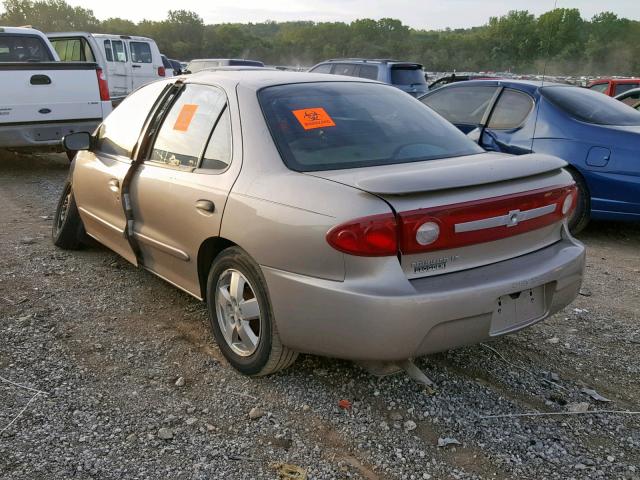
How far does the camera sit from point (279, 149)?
300 centimetres

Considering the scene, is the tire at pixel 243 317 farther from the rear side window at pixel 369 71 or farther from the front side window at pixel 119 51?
the front side window at pixel 119 51

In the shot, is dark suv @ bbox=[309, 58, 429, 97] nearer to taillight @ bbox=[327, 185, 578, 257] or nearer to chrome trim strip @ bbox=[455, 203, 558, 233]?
chrome trim strip @ bbox=[455, 203, 558, 233]

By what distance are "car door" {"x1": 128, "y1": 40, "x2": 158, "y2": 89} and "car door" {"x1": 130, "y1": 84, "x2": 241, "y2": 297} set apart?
47.4 ft

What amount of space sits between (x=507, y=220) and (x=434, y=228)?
429 millimetres

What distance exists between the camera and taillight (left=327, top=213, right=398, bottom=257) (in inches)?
97.5

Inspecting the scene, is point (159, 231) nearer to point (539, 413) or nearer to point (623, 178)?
point (539, 413)

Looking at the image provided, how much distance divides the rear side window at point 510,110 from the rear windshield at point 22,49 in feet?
24.2

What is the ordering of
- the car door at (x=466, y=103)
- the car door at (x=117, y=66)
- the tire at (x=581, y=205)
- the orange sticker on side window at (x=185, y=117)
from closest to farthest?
1. the orange sticker on side window at (x=185, y=117)
2. the tire at (x=581, y=205)
3. the car door at (x=466, y=103)
4. the car door at (x=117, y=66)

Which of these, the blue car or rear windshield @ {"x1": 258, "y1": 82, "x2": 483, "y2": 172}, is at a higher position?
rear windshield @ {"x1": 258, "y1": 82, "x2": 483, "y2": 172}

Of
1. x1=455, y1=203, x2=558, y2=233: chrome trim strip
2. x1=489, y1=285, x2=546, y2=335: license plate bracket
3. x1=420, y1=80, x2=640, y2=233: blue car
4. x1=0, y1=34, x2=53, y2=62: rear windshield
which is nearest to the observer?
x1=455, y1=203, x2=558, y2=233: chrome trim strip

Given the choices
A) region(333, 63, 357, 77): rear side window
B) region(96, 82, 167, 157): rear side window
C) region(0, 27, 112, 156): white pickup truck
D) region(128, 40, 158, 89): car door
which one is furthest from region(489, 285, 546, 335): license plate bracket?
region(128, 40, 158, 89): car door

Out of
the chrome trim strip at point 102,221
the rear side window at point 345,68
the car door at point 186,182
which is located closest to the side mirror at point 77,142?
the chrome trim strip at point 102,221

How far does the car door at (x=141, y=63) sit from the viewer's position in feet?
56.5

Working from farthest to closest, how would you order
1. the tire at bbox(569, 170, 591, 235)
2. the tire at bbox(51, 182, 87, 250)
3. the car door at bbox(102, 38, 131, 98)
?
1. the car door at bbox(102, 38, 131, 98)
2. the tire at bbox(569, 170, 591, 235)
3. the tire at bbox(51, 182, 87, 250)
